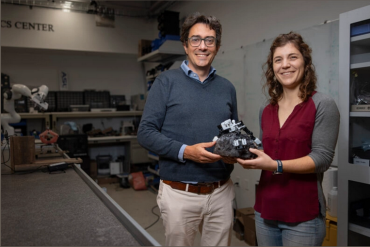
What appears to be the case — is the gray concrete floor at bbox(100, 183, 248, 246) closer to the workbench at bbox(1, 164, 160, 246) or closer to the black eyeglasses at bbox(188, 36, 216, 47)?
the workbench at bbox(1, 164, 160, 246)

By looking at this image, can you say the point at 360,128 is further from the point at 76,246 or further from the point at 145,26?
the point at 145,26

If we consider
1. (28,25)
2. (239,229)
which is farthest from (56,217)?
(28,25)

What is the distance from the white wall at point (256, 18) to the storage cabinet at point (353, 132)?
514 millimetres

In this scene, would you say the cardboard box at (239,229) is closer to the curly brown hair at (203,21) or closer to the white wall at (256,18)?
the white wall at (256,18)

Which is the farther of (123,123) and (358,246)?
(123,123)

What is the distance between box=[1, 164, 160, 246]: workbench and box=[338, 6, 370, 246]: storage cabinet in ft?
4.62

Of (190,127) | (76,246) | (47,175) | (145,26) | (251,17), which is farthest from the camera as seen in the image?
(145,26)

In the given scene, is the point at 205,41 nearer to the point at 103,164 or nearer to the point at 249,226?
the point at 249,226

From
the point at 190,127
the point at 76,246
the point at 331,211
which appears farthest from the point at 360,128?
the point at 76,246

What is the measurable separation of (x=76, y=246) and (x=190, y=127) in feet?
2.22

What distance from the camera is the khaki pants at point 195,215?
1.29 meters

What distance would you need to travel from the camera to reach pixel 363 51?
1794 mm

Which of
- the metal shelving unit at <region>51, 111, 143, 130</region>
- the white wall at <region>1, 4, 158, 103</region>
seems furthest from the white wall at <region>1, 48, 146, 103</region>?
the metal shelving unit at <region>51, 111, 143, 130</region>

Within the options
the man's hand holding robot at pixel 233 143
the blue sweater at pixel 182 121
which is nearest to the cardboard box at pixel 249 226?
the blue sweater at pixel 182 121
